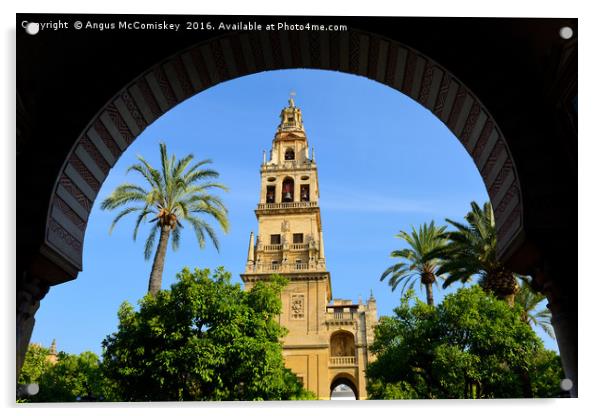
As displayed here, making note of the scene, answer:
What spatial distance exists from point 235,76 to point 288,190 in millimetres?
34885

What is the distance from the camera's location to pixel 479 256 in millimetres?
17953

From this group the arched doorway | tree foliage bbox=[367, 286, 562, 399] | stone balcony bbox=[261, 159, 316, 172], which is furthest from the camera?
stone balcony bbox=[261, 159, 316, 172]

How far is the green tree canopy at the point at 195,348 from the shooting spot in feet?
50.6

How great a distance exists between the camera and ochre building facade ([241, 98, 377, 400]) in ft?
117

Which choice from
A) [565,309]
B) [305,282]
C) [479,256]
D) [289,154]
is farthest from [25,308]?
[289,154]

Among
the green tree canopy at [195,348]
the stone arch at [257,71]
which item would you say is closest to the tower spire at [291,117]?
the green tree canopy at [195,348]

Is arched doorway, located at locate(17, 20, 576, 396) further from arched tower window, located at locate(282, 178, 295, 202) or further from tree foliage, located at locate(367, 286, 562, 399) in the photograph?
arched tower window, located at locate(282, 178, 295, 202)

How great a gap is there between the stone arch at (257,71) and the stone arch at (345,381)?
3176 centimetres

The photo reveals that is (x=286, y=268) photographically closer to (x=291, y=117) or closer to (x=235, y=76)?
(x=291, y=117)

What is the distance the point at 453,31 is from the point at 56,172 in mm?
4806

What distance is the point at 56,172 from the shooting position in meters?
5.75

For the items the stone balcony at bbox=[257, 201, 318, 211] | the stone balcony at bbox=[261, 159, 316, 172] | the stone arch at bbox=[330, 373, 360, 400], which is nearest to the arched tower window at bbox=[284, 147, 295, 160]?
the stone balcony at bbox=[261, 159, 316, 172]

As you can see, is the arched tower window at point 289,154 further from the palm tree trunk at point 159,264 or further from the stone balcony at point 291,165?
the palm tree trunk at point 159,264
